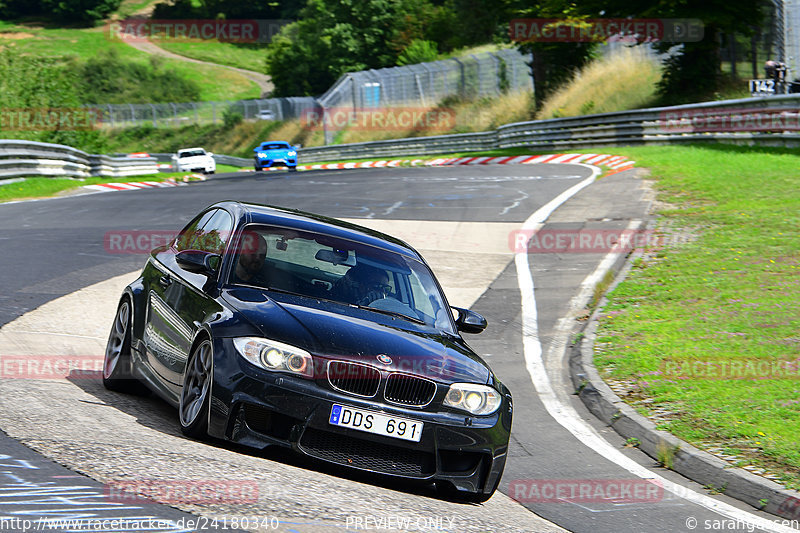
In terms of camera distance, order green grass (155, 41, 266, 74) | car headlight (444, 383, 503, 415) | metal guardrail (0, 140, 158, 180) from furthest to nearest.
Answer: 1. green grass (155, 41, 266, 74)
2. metal guardrail (0, 140, 158, 180)
3. car headlight (444, 383, 503, 415)

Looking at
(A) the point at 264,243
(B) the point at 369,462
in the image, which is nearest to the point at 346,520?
(B) the point at 369,462

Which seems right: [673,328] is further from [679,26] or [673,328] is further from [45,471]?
[679,26]

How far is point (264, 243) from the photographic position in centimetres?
700

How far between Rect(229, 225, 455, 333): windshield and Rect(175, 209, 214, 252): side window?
3.02 ft

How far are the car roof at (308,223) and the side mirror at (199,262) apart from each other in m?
0.39

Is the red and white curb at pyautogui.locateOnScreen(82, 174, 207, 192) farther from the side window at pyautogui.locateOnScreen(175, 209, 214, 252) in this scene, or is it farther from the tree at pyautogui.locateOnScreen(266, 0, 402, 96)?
the tree at pyautogui.locateOnScreen(266, 0, 402, 96)

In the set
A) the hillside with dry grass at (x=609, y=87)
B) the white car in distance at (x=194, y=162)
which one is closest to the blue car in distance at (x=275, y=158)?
the white car in distance at (x=194, y=162)

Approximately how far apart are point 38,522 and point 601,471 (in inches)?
169

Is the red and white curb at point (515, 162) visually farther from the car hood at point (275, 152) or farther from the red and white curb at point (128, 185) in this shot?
the car hood at point (275, 152)

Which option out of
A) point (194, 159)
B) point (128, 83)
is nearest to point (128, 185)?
point (194, 159)

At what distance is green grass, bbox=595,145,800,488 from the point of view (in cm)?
775

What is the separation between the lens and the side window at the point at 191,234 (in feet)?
25.6

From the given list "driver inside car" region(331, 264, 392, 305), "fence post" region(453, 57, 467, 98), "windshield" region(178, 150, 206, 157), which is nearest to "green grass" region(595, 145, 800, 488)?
"driver inside car" region(331, 264, 392, 305)

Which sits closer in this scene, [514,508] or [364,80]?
[514,508]
